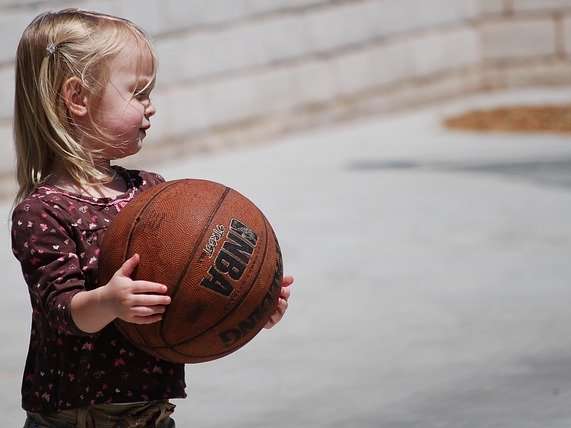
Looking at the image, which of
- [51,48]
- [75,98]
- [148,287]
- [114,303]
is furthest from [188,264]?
[51,48]

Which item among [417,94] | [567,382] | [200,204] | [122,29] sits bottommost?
→ [567,382]

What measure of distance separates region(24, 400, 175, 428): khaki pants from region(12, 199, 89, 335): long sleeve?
0.21 meters

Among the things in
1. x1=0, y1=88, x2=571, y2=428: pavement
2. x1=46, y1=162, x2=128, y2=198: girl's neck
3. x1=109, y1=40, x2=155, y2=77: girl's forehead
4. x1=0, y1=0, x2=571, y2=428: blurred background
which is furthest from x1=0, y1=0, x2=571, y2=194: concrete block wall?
x1=109, y1=40, x2=155, y2=77: girl's forehead

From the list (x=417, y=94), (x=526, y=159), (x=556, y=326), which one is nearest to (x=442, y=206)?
(x=526, y=159)

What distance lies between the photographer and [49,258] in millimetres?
2867

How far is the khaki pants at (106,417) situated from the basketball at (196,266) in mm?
148

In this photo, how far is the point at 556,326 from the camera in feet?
17.6

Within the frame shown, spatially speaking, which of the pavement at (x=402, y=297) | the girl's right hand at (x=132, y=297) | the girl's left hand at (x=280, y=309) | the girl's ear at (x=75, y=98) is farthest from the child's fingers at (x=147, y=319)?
the pavement at (x=402, y=297)

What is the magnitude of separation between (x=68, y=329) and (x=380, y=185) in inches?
232

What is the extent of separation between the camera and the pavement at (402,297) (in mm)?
4535

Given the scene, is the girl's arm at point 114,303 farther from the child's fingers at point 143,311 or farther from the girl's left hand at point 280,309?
the girl's left hand at point 280,309

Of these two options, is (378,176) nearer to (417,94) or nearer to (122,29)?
(417,94)

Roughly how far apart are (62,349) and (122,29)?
766 mm

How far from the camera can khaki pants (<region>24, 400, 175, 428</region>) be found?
2.98m
